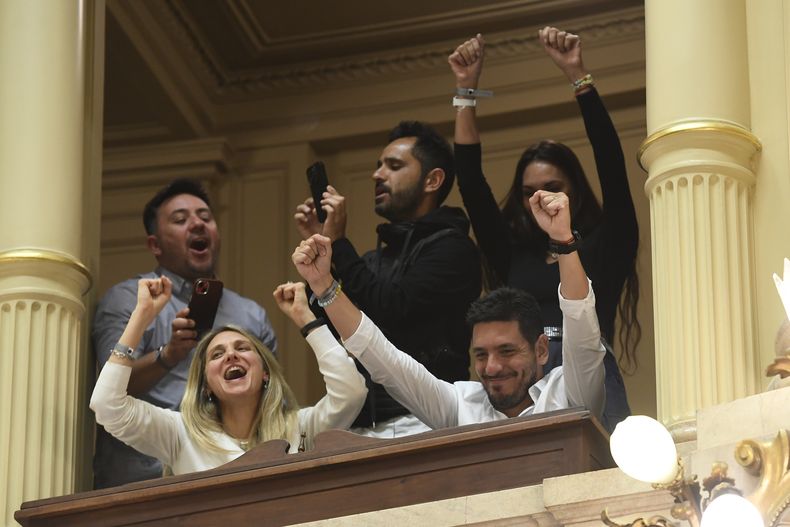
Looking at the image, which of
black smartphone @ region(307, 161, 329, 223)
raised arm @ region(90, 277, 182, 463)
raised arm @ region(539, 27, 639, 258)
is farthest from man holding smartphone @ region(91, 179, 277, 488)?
raised arm @ region(539, 27, 639, 258)

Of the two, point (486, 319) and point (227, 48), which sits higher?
point (227, 48)

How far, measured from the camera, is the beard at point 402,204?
255 inches

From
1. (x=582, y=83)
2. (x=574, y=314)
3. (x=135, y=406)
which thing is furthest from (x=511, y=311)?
(x=135, y=406)

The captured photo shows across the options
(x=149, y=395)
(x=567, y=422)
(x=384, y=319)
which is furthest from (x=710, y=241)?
(x=149, y=395)

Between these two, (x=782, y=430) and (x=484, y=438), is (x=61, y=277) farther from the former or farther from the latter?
(x=782, y=430)

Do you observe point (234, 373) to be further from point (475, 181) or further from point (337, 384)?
point (475, 181)

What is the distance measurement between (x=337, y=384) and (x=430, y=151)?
1021mm

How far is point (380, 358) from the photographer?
5750mm

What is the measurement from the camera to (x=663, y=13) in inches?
229

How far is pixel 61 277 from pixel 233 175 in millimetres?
2547

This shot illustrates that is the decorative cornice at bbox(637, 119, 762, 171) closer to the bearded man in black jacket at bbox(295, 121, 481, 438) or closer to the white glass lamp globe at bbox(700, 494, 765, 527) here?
the bearded man in black jacket at bbox(295, 121, 481, 438)

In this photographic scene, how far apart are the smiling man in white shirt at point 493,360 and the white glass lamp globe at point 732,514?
140 centimetres

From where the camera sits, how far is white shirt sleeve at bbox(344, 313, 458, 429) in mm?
5758

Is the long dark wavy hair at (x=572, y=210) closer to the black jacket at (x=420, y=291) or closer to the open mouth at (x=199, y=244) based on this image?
the black jacket at (x=420, y=291)
